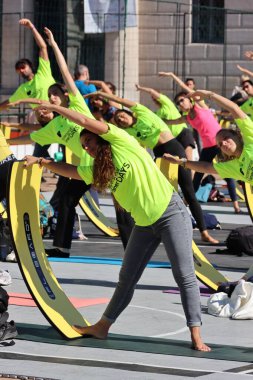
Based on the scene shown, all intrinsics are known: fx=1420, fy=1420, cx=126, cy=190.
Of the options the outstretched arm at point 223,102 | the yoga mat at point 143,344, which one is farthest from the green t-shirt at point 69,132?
the yoga mat at point 143,344

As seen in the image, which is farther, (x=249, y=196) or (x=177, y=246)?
(x=249, y=196)

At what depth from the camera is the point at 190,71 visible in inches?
1305

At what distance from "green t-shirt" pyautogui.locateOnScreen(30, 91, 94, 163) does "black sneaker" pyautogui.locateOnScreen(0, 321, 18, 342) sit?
3.79 m

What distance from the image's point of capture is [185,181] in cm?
1552

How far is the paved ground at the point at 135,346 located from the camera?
28.9ft

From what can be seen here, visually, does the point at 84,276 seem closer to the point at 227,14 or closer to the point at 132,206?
the point at 132,206

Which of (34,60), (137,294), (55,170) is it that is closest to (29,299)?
(137,294)

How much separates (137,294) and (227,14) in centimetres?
2043

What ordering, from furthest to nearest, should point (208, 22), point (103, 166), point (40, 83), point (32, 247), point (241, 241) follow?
point (208, 22) → point (40, 83) → point (241, 241) → point (32, 247) → point (103, 166)

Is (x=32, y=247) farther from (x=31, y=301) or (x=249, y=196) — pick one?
(x=249, y=196)

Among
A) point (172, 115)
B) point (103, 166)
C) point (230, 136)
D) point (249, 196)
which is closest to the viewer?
point (103, 166)

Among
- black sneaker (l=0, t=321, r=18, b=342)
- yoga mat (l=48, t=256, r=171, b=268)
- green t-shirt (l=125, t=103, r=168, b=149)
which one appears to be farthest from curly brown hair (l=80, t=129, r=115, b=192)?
green t-shirt (l=125, t=103, r=168, b=149)

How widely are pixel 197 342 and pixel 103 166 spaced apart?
1342mm

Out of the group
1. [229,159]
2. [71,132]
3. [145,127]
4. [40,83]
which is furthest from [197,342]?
[40,83]
